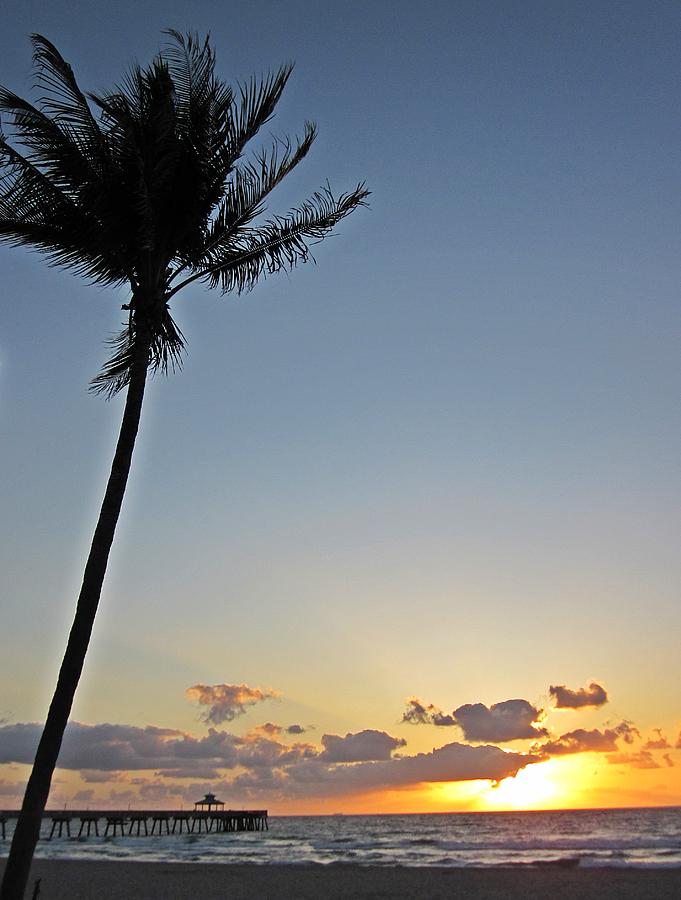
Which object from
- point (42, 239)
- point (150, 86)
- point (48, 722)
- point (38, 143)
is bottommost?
point (48, 722)

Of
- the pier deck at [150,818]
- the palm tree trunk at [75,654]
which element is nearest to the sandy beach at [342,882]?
the palm tree trunk at [75,654]

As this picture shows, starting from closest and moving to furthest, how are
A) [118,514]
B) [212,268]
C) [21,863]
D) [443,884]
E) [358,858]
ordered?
[21,863], [118,514], [212,268], [443,884], [358,858]

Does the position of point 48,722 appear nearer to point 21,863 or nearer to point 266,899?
point 21,863

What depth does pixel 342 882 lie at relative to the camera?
30391 mm

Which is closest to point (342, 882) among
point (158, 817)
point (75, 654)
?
point (75, 654)

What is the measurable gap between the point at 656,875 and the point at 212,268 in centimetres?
3258

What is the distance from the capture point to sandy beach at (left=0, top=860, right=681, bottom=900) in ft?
86.8

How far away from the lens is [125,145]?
384 inches

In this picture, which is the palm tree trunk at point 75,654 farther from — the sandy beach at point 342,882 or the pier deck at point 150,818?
the pier deck at point 150,818

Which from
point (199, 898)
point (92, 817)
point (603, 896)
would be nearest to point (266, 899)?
point (199, 898)

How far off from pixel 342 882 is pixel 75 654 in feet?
87.7

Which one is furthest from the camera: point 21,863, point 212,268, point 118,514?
point 212,268

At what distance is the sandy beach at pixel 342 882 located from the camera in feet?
86.8

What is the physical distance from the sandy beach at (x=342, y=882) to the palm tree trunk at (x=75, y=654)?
2125cm
